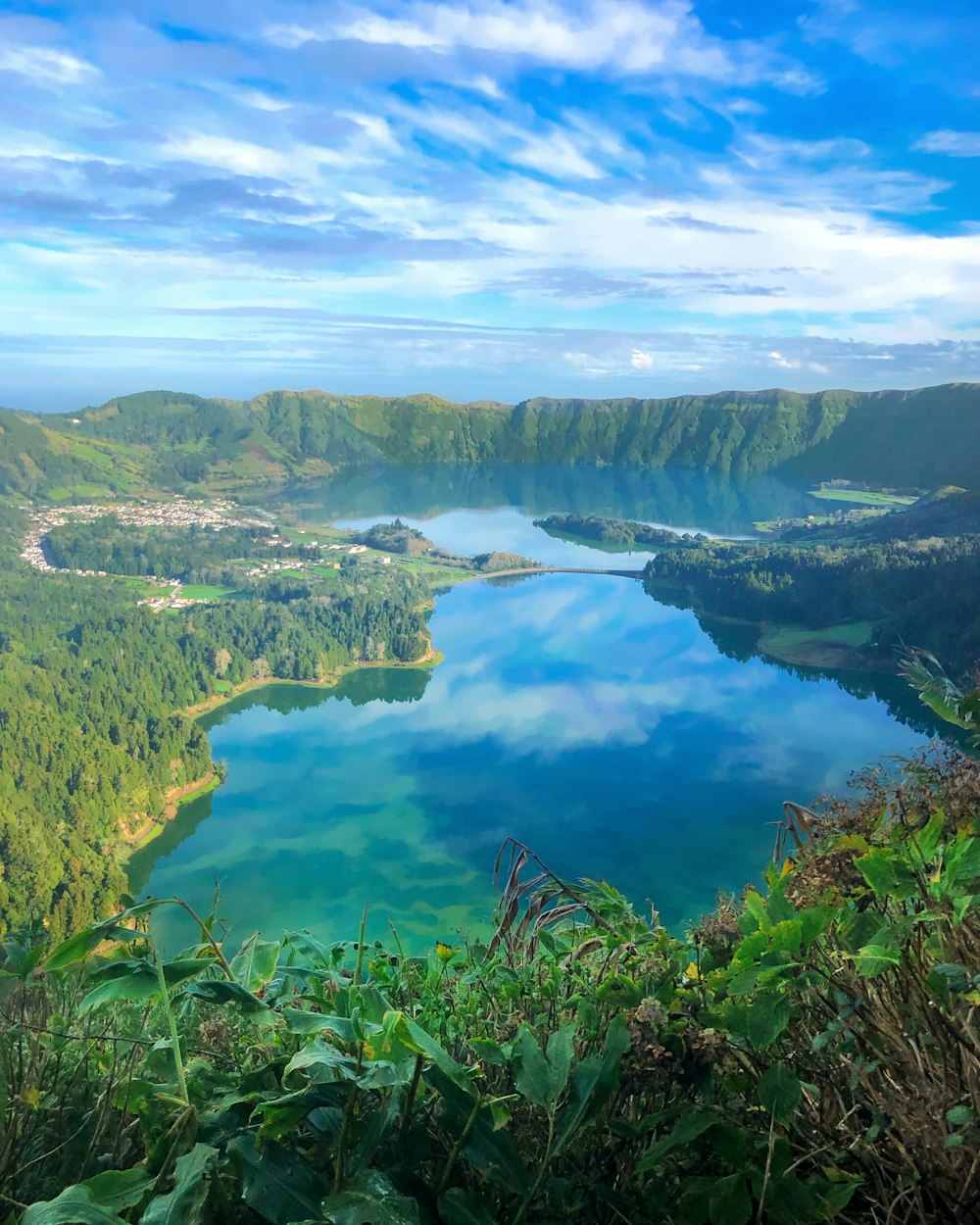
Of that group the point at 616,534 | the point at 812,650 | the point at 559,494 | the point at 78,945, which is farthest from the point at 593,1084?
the point at 559,494

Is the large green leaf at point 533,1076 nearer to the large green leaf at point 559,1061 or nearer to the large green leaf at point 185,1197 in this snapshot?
the large green leaf at point 559,1061

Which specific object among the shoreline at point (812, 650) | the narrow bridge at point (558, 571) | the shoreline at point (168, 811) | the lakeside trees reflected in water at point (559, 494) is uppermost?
the lakeside trees reflected in water at point (559, 494)

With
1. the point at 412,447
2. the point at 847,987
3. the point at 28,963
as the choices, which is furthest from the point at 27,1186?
the point at 412,447

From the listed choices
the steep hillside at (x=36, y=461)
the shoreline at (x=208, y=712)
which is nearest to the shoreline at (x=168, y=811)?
the shoreline at (x=208, y=712)

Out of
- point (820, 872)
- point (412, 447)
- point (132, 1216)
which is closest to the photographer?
point (132, 1216)

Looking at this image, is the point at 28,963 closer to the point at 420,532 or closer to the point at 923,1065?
the point at 923,1065

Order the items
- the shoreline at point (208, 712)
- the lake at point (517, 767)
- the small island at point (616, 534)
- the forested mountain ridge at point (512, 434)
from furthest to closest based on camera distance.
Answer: the forested mountain ridge at point (512, 434)
the small island at point (616, 534)
the shoreline at point (208, 712)
the lake at point (517, 767)

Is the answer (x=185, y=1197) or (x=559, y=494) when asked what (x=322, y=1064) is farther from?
(x=559, y=494)
